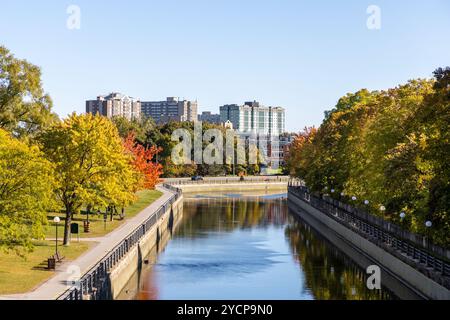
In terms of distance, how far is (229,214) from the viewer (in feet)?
353

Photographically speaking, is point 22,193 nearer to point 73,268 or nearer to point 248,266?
point 73,268

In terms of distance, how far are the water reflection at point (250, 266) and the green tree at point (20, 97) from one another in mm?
18287

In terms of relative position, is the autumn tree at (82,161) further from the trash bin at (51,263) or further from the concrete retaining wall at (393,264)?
the concrete retaining wall at (393,264)

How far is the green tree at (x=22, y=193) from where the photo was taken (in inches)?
1626

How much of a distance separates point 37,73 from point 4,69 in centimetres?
325

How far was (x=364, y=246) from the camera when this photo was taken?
211 feet

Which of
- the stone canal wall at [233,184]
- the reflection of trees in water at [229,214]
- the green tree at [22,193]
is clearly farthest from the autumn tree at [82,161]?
the stone canal wall at [233,184]

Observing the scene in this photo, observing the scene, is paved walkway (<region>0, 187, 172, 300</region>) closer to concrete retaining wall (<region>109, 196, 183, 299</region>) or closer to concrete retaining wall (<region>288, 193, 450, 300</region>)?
concrete retaining wall (<region>109, 196, 183, 299</region>)

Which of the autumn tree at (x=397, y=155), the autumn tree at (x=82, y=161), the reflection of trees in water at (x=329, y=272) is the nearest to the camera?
the autumn tree at (x=397, y=155)

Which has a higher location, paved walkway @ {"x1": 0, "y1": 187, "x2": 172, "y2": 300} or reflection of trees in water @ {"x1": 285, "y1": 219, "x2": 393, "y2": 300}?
paved walkway @ {"x1": 0, "y1": 187, "x2": 172, "y2": 300}

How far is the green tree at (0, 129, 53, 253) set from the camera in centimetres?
4131

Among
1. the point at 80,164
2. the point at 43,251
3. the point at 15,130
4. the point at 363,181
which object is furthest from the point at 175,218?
the point at 43,251

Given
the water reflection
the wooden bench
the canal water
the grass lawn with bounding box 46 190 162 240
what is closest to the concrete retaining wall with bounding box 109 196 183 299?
the canal water

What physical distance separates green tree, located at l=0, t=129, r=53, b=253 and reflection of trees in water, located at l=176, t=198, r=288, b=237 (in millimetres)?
39137
